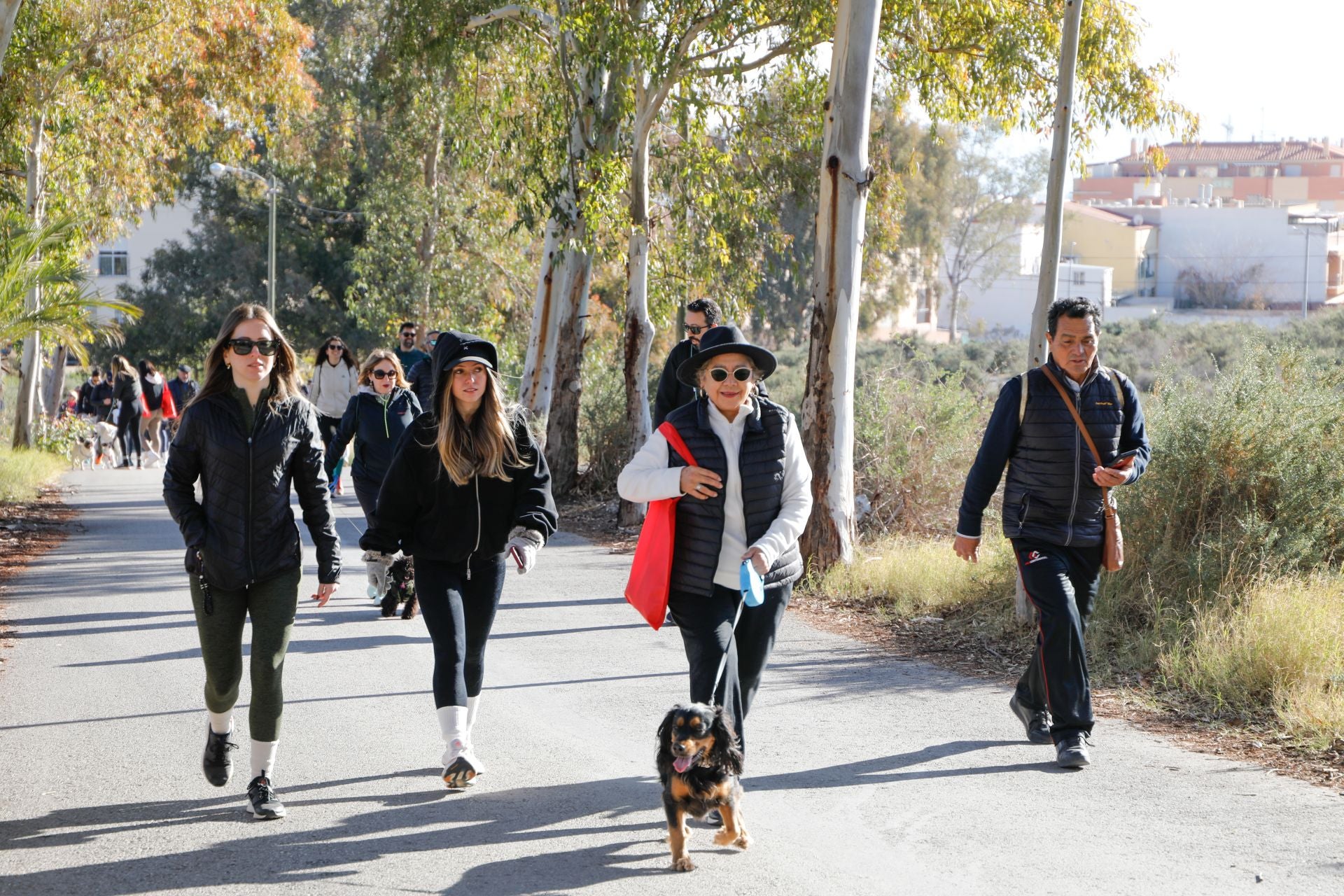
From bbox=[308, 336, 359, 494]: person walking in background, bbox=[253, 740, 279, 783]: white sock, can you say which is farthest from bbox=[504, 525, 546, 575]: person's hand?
bbox=[308, 336, 359, 494]: person walking in background

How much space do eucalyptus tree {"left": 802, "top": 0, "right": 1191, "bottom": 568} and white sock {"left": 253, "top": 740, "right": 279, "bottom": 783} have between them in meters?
6.42

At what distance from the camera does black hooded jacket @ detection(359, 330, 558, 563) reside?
5777 mm

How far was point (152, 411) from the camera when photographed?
25.8 meters

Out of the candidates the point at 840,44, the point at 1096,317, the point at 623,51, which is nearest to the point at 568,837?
the point at 1096,317

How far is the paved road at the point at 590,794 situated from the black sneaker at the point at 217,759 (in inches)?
4.5

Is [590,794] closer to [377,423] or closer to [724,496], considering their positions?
[724,496]

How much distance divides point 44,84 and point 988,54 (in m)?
15.4

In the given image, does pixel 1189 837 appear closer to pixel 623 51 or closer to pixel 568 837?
pixel 568 837

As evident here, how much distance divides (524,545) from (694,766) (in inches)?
56.1

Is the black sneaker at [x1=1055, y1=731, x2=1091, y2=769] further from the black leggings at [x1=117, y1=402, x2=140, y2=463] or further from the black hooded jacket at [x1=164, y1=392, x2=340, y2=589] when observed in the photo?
the black leggings at [x1=117, y1=402, x2=140, y2=463]

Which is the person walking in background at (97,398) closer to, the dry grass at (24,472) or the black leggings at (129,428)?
the black leggings at (129,428)

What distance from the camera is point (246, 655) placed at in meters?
8.56

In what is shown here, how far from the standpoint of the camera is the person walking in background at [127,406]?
78.7ft

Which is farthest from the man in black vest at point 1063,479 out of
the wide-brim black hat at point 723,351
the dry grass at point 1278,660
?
the wide-brim black hat at point 723,351
